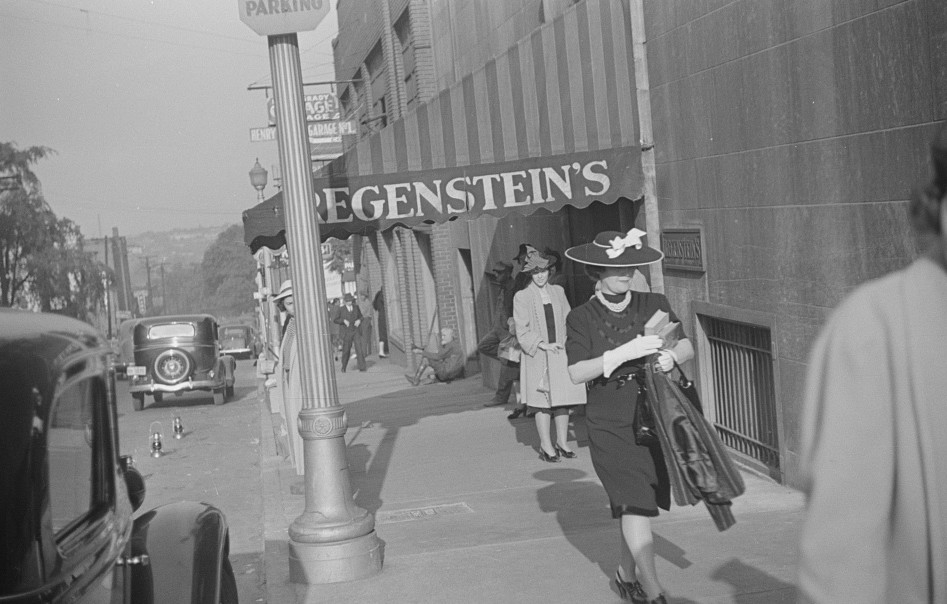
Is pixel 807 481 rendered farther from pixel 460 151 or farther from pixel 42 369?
pixel 460 151

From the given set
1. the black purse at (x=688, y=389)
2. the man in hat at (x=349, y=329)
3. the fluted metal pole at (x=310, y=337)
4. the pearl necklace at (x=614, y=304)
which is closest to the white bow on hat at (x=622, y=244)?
the pearl necklace at (x=614, y=304)

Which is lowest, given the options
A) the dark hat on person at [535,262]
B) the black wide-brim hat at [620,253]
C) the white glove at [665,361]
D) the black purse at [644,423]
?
the black purse at [644,423]

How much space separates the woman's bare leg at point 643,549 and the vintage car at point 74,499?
190cm

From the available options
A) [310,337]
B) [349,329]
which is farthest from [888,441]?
[349,329]

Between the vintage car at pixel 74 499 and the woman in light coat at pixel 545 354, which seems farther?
the woman in light coat at pixel 545 354

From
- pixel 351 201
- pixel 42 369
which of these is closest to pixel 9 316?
pixel 42 369

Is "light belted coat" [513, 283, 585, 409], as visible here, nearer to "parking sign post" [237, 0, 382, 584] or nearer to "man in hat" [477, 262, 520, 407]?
"man in hat" [477, 262, 520, 407]

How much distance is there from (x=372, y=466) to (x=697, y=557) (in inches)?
201

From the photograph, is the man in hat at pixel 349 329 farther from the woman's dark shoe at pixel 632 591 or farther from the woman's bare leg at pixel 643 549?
the woman's bare leg at pixel 643 549

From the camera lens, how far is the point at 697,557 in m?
6.75

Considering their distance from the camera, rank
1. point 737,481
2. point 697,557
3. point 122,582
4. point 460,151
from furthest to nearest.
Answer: point 460,151
point 697,557
point 737,481
point 122,582

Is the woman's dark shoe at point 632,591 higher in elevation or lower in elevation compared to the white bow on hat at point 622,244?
lower

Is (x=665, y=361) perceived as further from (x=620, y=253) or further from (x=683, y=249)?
(x=683, y=249)

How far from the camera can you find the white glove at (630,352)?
545cm
